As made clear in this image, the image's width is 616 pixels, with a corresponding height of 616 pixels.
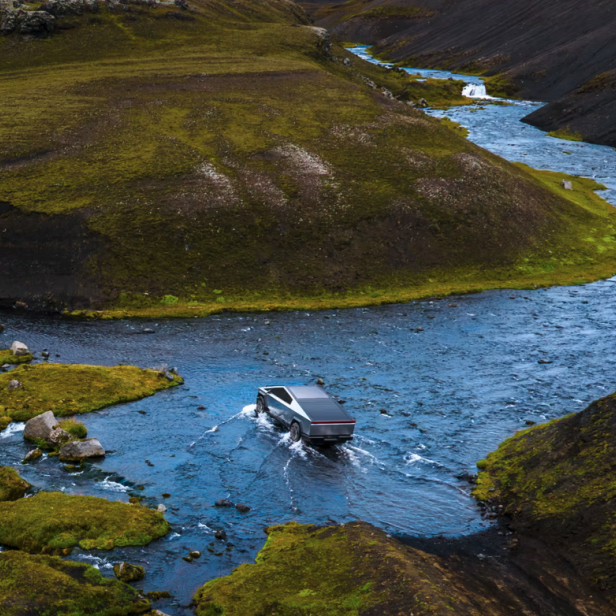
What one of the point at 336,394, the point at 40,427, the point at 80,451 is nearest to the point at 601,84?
the point at 336,394

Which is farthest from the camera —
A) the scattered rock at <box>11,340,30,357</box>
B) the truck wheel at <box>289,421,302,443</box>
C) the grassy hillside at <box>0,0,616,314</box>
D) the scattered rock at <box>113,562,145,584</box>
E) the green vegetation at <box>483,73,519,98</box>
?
the green vegetation at <box>483,73,519,98</box>

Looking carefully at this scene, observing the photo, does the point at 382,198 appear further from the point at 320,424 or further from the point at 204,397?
the point at 320,424

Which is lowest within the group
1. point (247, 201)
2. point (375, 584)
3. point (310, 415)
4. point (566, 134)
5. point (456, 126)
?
point (310, 415)

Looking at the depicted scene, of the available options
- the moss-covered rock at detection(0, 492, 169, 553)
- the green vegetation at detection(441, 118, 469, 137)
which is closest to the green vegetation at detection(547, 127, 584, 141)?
the green vegetation at detection(441, 118, 469, 137)

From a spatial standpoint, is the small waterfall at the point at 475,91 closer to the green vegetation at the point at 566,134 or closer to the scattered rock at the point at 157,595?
the green vegetation at the point at 566,134

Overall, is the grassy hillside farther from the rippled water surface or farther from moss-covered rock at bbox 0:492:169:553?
moss-covered rock at bbox 0:492:169:553

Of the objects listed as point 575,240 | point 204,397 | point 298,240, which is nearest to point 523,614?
point 204,397

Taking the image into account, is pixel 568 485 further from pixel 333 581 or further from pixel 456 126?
pixel 456 126
